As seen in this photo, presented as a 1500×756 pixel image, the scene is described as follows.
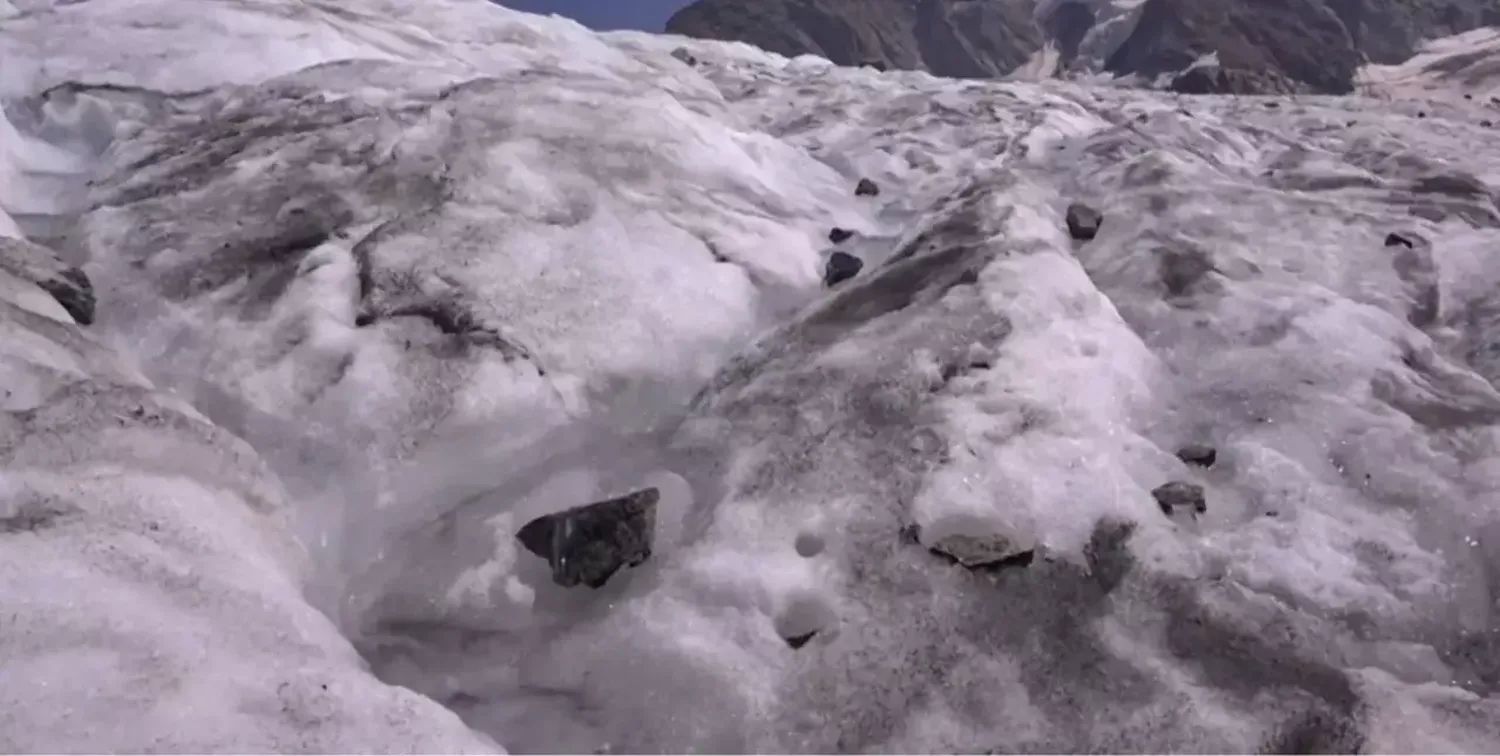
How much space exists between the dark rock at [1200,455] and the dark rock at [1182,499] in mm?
317

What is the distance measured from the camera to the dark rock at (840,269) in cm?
659

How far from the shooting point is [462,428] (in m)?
4.78

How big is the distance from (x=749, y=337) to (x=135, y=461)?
3226 millimetres

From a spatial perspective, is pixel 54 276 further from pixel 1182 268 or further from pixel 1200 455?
pixel 1182 268

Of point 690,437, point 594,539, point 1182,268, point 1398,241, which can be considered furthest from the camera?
point 1398,241

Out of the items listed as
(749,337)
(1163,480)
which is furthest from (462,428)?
(1163,480)

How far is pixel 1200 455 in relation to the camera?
15.2 ft

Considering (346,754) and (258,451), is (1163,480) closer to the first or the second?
(346,754)

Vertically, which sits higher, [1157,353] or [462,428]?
[1157,353]

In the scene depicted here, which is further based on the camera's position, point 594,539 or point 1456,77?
point 1456,77

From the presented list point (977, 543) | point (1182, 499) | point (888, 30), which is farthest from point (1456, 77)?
point (888, 30)

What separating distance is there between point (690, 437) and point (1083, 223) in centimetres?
375

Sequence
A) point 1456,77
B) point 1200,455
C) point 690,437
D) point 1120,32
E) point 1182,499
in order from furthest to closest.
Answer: point 1120,32 < point 1456,77 < point 690,437 < point 1200,455 < point 1182,499

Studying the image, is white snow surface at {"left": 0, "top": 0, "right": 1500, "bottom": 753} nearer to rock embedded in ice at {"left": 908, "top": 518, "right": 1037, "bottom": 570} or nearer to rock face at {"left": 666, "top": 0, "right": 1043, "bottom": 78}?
rock embedded in ice at {"left": 908, "top": 518, "right": 1037, "bottom": 570}
